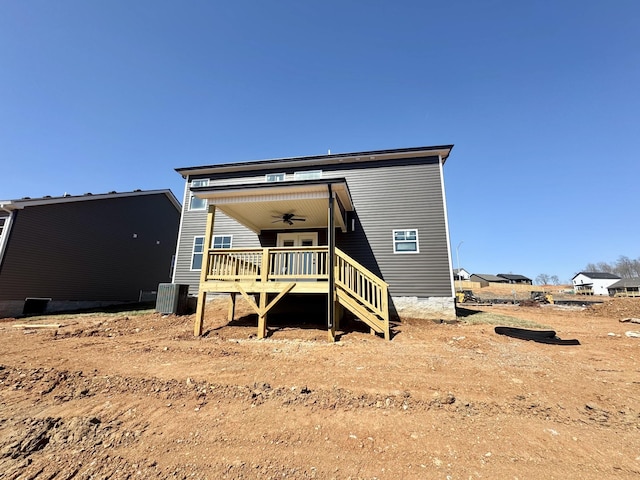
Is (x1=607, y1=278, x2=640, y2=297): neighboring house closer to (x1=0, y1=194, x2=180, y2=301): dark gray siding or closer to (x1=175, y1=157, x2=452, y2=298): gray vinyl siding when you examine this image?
(x1=175, y1=157, x2=452, y2=298): gray vinyl siding

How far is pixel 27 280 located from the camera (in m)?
11.9

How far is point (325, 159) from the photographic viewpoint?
12453 mm

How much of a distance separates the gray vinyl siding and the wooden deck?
3.33 meters

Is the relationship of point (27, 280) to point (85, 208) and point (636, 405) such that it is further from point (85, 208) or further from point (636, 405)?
point (636, 405)

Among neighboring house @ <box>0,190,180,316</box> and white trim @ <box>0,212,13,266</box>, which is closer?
white trim @ <box>0,212,13,266</box>

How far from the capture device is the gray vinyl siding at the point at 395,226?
10664mm

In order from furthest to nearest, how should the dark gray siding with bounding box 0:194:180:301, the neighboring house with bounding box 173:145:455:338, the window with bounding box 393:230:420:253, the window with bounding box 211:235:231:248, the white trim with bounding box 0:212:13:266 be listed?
1. the window with bounding box 211:235:231:248
2. the dark gray siding with bounding box 0:194:180:301
3. the white trim with bounding box 0:212:13:266
4. the window with bounding box 393:230:420:253
5. the neighboring house with bounding box 173:145:455:338

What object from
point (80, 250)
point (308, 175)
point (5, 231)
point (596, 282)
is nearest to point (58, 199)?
point (5, 231)

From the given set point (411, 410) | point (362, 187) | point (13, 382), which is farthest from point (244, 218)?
point (411, 410)

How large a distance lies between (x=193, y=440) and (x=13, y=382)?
363 cm

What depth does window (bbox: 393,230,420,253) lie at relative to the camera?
36.2 feet

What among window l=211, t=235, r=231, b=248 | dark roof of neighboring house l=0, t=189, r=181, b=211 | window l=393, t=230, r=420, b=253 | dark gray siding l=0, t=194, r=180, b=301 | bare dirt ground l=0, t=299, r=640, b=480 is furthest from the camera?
window l=211, t=235, r=231, b=248

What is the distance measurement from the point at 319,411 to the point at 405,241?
8806mm

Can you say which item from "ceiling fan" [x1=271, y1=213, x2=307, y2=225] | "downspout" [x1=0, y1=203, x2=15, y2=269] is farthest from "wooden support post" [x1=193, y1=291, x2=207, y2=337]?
"downspout" [x1=0, y1=203, x2=15, y2=269]
